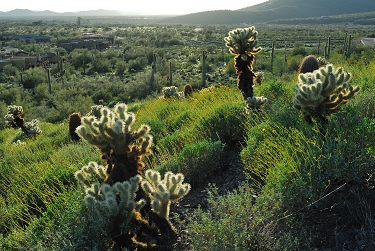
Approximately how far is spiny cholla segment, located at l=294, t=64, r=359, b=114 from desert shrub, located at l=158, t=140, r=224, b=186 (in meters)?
1.53

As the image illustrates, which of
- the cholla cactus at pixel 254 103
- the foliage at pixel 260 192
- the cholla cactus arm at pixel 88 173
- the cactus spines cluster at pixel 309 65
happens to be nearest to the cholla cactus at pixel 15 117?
the foliage at pixel 260 192

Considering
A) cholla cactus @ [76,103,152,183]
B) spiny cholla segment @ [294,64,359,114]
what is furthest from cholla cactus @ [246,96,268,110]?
cholla cactus @ [76,103,152,183]

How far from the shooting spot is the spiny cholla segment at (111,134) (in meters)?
4.63

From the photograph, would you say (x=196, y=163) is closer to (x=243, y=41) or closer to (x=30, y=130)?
(x=243, y=41)

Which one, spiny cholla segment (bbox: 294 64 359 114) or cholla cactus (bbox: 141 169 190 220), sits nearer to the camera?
cholla cactus (bbox: 141 169 190 220)

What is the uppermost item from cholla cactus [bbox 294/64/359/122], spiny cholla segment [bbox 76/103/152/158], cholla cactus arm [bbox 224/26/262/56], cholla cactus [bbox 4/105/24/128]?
cholla cactus arm [bbox 224/26/262/56]

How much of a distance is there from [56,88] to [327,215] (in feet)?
99.6

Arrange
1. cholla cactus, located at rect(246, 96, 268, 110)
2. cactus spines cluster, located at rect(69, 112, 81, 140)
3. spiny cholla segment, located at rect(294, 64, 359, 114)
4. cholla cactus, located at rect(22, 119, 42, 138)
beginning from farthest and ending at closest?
1. cholla cactus, located at rect(22, 119, 42, 138)
2. cactus spines cluster, located at rect(69, 112, 81, 140)
3. cholla cactus, located at rect(246, 96, 268, 110)
4. spiny cholla segment, located at rect(294, 64, 359, 114)

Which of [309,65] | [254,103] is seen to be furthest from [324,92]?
[309,65]

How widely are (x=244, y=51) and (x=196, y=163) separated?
3.75 m

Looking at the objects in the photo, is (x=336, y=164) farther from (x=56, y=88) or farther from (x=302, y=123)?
(x=56, y=88)

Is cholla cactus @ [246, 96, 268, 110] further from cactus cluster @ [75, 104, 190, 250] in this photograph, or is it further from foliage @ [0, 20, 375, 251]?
cactus cluster @ [75, 104, 190, 250]

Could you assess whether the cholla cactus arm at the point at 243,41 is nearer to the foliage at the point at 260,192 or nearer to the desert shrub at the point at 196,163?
the foliage at the point at 260,192

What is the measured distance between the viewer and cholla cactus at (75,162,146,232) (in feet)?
13.8
